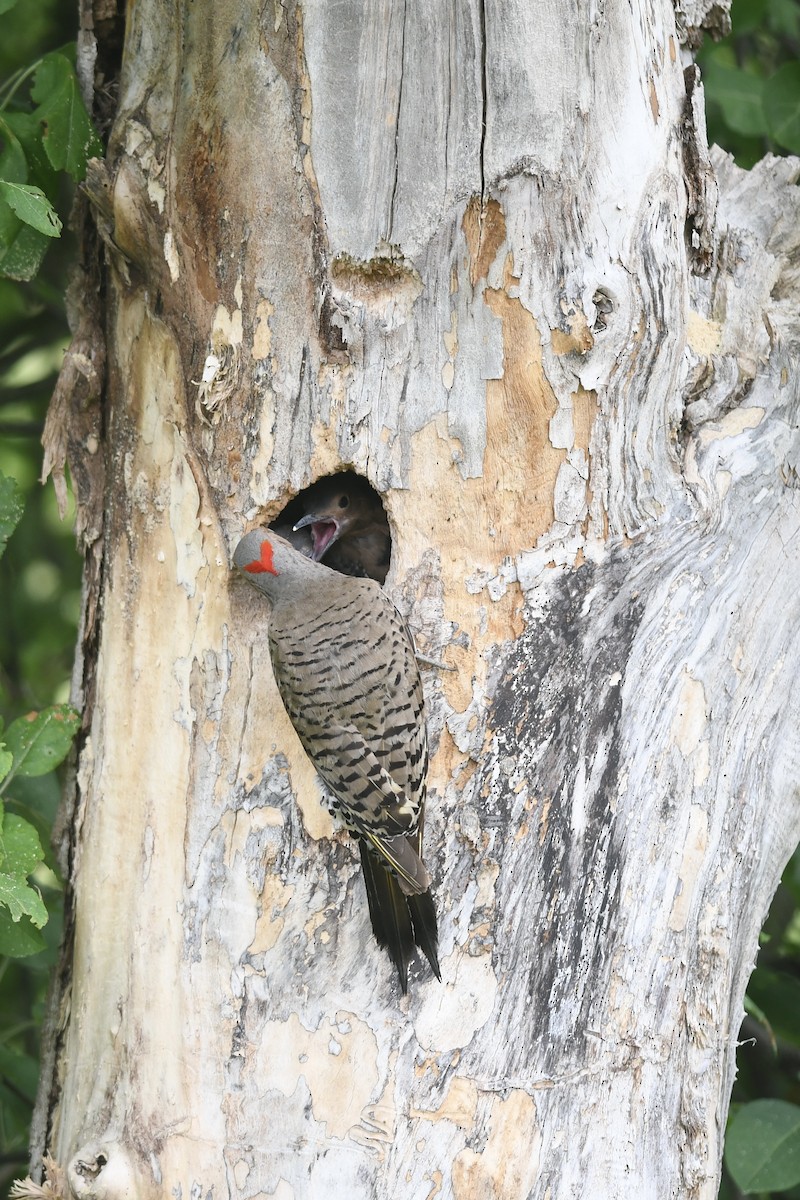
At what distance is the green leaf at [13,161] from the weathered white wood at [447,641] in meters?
0.30

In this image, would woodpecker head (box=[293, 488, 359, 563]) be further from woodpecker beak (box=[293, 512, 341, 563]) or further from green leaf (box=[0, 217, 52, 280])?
green leaf (box=[0, 217, 52, 280])

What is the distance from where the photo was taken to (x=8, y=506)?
2.73m

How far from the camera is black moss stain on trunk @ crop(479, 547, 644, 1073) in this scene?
242 centimetres

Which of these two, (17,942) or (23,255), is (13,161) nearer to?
(23,255)

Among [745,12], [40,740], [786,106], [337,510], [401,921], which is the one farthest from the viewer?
[745,12]

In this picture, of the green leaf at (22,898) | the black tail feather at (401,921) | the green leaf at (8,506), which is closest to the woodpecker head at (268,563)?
the green leaf at (8,506)

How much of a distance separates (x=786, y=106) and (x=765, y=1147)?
283cm

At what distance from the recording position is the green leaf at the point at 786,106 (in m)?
3.58

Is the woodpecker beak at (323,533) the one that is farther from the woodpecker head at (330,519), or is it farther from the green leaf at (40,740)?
the green leaf at (40,740)

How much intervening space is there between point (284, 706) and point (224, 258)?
3.18ft

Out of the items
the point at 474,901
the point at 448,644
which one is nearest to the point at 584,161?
the point at 448,644

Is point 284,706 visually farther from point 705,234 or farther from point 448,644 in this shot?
point 705,234

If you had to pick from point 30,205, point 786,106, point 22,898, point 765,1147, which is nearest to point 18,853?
point 22,898

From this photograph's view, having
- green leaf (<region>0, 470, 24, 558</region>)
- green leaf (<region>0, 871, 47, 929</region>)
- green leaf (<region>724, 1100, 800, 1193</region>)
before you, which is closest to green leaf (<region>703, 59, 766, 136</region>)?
green leaf (<region>0, 470, 24, 558</region>)
